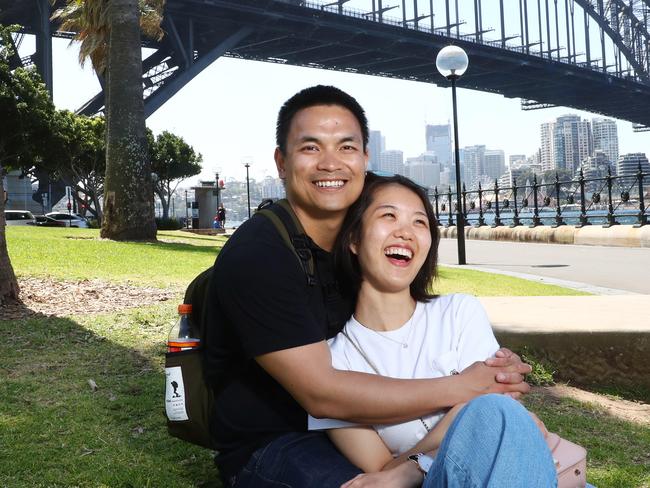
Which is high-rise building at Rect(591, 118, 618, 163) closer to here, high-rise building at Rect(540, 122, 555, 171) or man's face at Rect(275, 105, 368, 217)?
high-rise building at Rect(540, 122, 555, 171)

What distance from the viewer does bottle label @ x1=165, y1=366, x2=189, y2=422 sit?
79.6 inches

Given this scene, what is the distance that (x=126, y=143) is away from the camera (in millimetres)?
12852

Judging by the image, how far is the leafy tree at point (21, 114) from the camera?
2789cm

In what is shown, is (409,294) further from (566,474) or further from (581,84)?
(581,84)

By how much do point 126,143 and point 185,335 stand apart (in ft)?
37.5

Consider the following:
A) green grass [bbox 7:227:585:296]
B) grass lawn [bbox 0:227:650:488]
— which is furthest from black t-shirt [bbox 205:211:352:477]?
green grass [bbox 7:227:585:296]

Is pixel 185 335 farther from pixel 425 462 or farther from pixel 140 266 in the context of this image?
pixel 140 266

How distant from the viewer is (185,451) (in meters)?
2.98

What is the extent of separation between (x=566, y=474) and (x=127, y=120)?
12350 millimetres

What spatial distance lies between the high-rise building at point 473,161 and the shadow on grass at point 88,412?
12528 cm

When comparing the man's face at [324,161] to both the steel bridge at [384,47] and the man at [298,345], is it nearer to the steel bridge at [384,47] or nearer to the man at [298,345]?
the man at [298,345]

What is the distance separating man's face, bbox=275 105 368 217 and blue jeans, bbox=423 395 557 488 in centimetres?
77

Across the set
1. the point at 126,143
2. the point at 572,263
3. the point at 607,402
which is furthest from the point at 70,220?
the point at 607,402

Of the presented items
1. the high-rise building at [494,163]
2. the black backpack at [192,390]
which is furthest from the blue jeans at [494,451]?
the high-rise building at [494,163]
